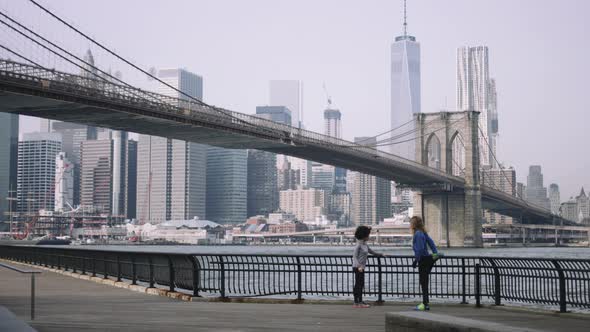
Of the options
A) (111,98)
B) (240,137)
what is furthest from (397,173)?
(111,98)

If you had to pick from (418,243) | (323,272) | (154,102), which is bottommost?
(323,272)

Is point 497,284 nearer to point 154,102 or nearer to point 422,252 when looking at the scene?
point 422,252

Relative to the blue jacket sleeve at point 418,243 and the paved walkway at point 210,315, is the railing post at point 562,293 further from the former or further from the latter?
the blue jacket sleeve at point 418,243

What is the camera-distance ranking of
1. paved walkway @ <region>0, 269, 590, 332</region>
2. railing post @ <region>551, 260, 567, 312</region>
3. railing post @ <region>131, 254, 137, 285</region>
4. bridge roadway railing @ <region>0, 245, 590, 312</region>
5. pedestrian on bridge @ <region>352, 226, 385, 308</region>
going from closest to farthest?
paved walkway @ <region>0, 269, 590, 332</region> → railing post @ <region>551, 260, 567, 312</region> → pedestrian on bridge @ <region>352, 226, 385, 308</region> → bridge roadway railing @ <region>0, 245, 590, 312</region> → railing post @ <region>131, 254, 137, 285</region>

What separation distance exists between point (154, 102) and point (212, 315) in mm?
54755

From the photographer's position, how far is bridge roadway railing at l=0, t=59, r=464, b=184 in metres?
60.0

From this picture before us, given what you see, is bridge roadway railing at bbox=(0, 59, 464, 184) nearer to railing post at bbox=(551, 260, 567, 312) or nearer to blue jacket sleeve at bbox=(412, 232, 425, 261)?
Answer: blue jacket sleeve at bbox=(412, 232, 425, 261)

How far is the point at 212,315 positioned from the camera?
48.1 feet

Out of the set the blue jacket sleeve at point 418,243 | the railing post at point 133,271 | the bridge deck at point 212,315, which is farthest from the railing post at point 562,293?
the railing post at point 133,271

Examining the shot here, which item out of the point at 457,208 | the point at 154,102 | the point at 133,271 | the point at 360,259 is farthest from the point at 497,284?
the point at 457,208

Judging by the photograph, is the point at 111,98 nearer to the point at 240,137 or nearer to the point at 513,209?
the point at 240,137

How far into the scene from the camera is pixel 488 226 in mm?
189375

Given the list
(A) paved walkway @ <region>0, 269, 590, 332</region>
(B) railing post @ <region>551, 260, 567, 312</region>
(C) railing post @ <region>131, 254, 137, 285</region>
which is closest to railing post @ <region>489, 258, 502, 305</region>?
(A) paved walkway @ <region>0, 269, 590, 332</region>

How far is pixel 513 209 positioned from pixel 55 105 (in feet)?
340
